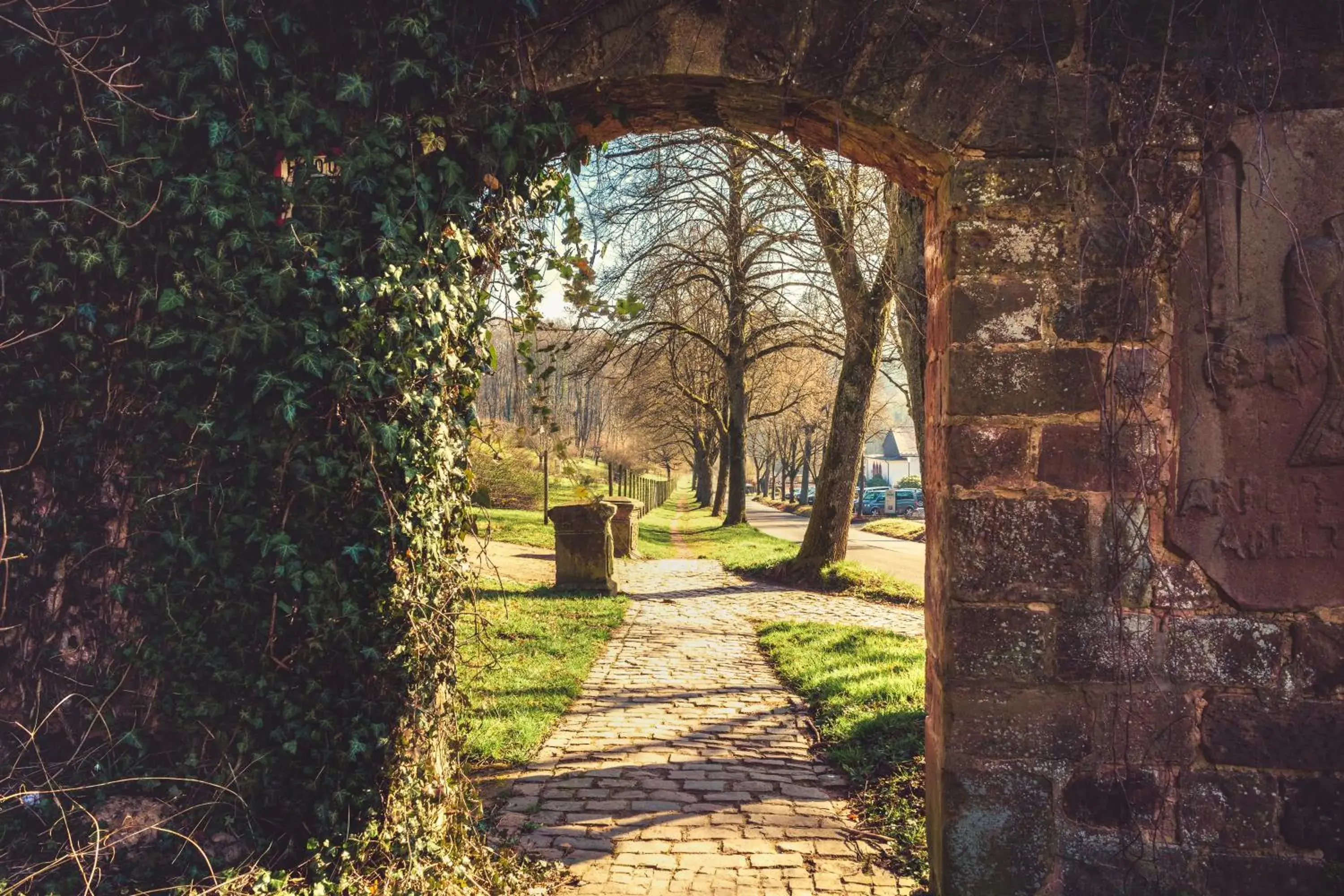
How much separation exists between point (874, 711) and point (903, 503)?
33.8 m

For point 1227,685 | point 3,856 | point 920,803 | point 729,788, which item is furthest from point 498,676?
point 1227,685

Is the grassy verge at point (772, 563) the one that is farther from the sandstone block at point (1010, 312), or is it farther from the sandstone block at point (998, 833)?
the sandstone block at point (1010, 312)

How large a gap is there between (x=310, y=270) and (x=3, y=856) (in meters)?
2.23

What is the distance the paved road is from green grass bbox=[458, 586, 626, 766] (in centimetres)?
635

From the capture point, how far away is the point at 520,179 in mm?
3332

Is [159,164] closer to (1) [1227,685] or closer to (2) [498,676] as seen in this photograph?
(1) [1227,685]

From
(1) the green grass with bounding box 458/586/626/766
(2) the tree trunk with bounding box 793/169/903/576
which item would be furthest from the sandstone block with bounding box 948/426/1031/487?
(2) the tree trunk with bounding box 793/169/903/576

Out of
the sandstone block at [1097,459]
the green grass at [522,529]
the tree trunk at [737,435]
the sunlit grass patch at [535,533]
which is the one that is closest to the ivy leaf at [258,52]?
the sandstone block at [1097,459]

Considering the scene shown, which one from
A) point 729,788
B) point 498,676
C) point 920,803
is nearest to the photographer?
point 920,803

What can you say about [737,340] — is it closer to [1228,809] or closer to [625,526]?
[625,526]

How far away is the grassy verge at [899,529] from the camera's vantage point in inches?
1045

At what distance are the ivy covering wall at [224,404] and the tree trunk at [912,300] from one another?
4.36 m

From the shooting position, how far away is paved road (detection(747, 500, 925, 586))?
16.7m

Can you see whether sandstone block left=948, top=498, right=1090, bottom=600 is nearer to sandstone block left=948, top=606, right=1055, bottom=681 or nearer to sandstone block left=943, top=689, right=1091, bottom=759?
sandstone block left=948, top=606, right=1055, bottom=681
